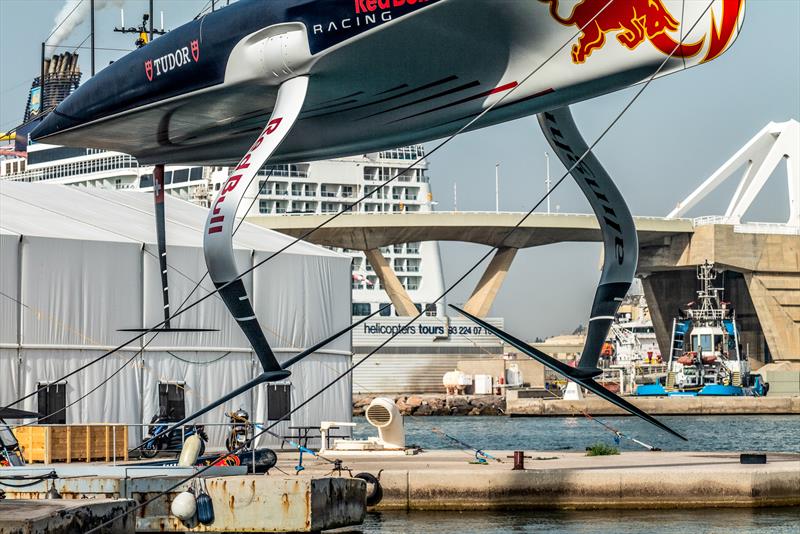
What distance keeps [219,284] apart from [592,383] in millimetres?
4193

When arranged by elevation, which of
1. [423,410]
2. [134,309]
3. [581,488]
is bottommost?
[423,410]

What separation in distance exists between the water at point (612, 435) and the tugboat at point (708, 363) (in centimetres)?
640

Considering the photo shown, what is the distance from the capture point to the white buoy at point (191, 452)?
60.2 ft

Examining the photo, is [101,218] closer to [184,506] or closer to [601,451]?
[601,451]

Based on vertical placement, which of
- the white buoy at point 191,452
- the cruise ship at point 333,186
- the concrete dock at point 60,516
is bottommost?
the concrete dock at point 60,516

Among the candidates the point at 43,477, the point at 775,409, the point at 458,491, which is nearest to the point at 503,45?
the point at 43,477

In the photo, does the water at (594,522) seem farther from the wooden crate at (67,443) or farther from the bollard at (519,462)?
the wooden crate at (67,443)

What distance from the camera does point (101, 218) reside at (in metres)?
30.7

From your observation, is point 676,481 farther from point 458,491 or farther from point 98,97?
point 98,97

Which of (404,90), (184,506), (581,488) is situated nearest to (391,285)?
(581,488)

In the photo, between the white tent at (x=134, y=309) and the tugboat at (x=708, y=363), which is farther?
the tugboat at (x=708, y=363)

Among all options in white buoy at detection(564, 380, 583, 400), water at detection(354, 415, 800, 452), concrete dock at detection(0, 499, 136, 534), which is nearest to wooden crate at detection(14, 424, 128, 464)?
concrete dock at detection(0, 499, 136, 534)

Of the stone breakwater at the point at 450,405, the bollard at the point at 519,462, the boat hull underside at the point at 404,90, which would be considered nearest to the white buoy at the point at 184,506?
the boat hull underside at the point at 404,90

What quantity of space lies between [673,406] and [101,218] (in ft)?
170
